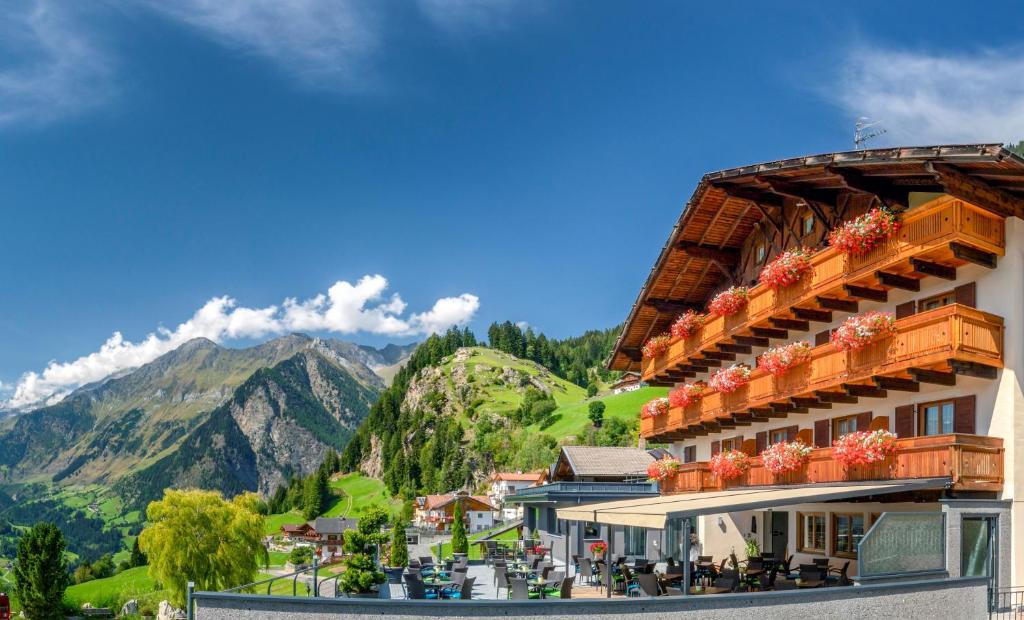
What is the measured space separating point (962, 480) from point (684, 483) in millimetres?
13592

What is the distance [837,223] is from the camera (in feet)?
82.3

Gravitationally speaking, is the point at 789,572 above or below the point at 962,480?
below

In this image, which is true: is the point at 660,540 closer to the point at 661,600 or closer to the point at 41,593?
the point at 661,600

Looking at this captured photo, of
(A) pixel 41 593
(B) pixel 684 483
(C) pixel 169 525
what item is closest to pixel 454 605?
(B) pixel 684 483

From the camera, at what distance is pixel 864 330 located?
21031 millimetres

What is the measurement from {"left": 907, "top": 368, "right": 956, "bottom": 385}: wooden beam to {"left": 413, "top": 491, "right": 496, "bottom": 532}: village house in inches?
3613

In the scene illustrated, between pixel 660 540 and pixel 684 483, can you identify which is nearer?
pixel 684 483

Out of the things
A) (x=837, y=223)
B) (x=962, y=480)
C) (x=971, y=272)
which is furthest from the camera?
(x=837, y=223)

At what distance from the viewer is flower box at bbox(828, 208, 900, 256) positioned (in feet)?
69.0

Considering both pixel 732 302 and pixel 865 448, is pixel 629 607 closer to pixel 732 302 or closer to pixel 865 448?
pixel 865 448

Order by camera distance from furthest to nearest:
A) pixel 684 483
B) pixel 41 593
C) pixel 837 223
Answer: pixel 41 593
pixel 684 483
pixel 837 223

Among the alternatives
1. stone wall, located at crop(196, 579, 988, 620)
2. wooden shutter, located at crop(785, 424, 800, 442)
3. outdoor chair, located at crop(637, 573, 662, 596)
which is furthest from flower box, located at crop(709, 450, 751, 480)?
stone wall, located at crop(196, 579, 988, 620)

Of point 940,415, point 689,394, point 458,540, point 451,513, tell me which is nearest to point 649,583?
point 940,415

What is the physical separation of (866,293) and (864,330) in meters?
2.10
